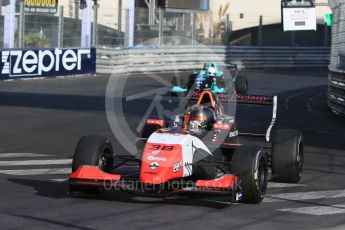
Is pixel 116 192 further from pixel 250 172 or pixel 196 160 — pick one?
pixel 250 172

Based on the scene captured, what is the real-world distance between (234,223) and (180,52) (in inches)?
1180

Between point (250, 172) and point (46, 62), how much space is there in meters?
22.0

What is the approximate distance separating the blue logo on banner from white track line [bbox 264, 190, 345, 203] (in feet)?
64.6

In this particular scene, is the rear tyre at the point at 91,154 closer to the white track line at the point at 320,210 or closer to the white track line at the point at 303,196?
the white track line at the point at 303,196

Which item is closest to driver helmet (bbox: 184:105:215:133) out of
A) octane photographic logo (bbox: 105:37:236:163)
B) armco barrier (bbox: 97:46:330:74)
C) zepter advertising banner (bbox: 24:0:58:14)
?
octane photographic logo (bbox: 105:37:236:163)

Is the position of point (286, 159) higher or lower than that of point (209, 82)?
lower

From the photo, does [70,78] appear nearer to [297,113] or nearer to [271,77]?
[271,77]

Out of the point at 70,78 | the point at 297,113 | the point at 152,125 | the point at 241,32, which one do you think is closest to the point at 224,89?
the point at 297,113

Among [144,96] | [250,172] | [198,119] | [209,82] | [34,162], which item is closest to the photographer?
[250,172]

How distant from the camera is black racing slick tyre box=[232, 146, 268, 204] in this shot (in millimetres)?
8750

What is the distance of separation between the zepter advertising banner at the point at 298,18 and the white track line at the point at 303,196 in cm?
1513

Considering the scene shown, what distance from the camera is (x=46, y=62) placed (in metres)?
30.0

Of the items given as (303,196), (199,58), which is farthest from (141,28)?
(303,196)

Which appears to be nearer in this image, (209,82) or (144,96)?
(209,82)
